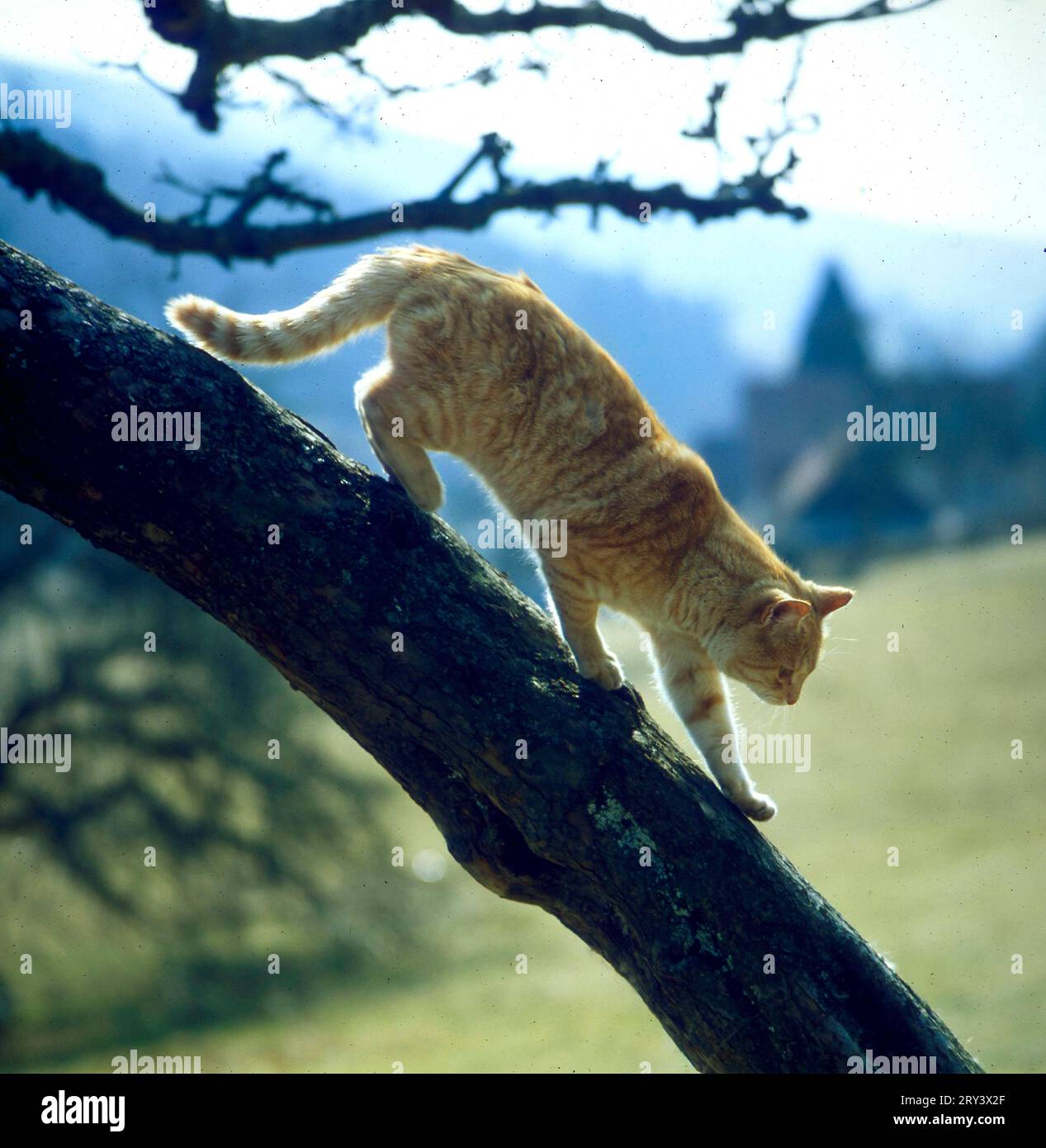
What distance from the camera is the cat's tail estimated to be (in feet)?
6.74

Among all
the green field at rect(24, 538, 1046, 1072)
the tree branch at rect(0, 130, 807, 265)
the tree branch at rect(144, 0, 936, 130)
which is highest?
the tree branch at rect(144, 0, 936, 130)

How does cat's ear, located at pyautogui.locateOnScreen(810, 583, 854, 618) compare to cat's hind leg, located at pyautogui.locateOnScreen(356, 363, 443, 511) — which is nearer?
cat's hind leg, located at pyautogui.locateOnScreen(356, 363, 443, 511)

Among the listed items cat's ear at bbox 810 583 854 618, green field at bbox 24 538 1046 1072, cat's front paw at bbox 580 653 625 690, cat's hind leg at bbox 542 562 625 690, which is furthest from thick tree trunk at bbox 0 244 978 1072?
green field at bbox 24 538 1046 1072

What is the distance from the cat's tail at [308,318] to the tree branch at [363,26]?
91cm

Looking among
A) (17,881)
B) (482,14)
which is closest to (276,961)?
(17,881)

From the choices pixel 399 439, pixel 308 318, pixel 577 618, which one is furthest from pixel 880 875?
pixel 308 318

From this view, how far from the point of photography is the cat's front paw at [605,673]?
1.96m

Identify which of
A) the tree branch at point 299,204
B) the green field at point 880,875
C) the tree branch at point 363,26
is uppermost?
the tree branch at point 363,26

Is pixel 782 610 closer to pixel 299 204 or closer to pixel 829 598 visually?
pixel 829 598

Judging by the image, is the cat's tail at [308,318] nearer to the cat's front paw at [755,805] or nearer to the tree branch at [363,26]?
the tree branch at [363,26]

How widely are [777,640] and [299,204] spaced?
2005 millimetres

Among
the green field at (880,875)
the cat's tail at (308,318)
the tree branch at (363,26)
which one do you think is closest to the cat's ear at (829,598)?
the cat's tail at (308,318)

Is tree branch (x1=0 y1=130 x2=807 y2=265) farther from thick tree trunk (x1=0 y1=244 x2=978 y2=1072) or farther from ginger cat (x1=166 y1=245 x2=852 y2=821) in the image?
thick tree trunk (x1=0 y1=244 x2=978 y2=1072)

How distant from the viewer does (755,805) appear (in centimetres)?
232
